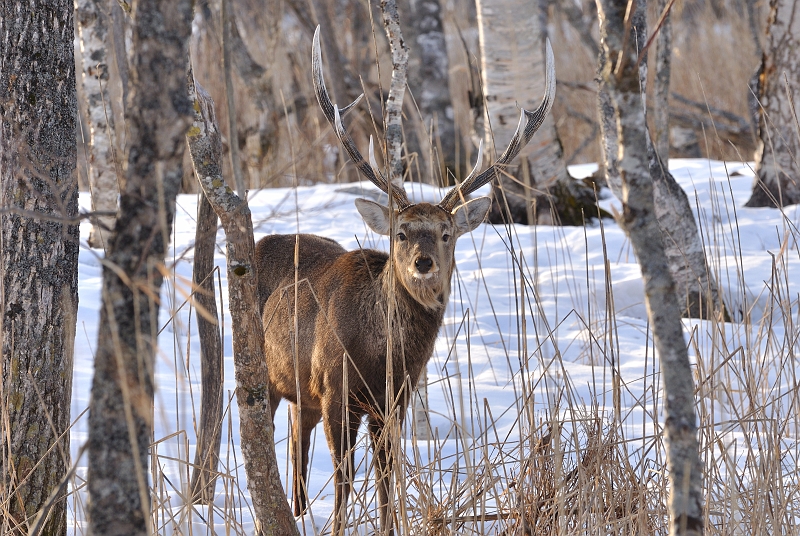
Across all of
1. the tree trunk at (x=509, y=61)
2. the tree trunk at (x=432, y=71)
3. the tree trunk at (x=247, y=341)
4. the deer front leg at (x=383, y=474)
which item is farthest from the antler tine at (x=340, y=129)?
the tree trunk at (x=432, y=71)

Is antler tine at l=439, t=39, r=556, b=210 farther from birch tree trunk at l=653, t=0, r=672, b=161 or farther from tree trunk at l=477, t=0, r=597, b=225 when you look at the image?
tree trunk at l=477, t=0, r=597, b=225

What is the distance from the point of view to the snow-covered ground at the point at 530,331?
10.4 feet

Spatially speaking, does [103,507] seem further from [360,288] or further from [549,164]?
[549,164]

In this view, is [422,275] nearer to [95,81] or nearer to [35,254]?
[35,254]

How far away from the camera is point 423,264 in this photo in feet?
11.5

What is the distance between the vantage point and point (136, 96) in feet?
4.40

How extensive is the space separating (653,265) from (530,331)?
432 centimetres

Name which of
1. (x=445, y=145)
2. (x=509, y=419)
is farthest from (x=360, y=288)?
(x=445, y=145)

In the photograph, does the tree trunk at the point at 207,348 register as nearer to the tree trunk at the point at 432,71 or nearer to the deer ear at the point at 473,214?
the deer ear at the point at 473,214

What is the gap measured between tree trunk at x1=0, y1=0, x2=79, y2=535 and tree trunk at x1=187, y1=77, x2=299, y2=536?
0.56 m

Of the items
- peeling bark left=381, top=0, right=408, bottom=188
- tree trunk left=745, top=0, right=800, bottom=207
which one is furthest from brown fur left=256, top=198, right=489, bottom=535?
tree trunk left=745, top=0, right=800, bottom=207

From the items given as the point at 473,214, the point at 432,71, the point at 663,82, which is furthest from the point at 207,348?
the point at 432,71

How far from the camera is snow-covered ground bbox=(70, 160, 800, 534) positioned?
10.4ft

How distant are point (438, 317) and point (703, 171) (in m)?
5.76
